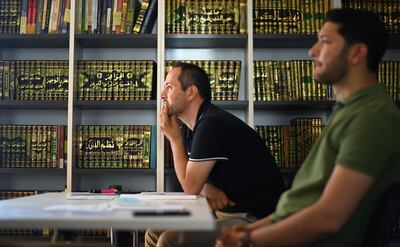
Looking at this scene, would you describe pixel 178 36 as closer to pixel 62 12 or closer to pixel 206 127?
pixel 62 12

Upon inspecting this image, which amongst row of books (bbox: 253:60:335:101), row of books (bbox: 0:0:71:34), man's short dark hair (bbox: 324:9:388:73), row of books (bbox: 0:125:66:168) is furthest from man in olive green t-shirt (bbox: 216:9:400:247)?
row of books (bbox: 0:0:71:34)

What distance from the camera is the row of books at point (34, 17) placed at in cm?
292

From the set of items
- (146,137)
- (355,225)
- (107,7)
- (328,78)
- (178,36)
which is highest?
(107,7)

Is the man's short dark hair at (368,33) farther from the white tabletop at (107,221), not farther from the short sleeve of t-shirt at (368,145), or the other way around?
the white tabletop at (107,221)

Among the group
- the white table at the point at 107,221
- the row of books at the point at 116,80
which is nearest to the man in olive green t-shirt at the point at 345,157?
the white table at the point at 107,221

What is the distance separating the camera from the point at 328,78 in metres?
1.36

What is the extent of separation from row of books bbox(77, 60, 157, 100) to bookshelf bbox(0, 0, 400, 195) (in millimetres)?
49

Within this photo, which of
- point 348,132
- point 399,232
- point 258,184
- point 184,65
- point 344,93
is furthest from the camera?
point 399,232

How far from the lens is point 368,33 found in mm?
1321

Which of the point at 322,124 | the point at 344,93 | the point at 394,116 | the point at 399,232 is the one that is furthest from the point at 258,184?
the point at 399,232

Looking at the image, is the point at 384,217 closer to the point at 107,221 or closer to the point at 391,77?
the point at 107,221

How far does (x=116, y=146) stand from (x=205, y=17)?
3.08 feet

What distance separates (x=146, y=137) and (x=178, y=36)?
632 millimetres

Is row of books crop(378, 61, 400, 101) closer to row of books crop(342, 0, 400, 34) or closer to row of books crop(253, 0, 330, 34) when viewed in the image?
row of books crop(342, 0, 400, 34)
